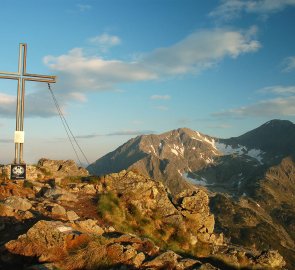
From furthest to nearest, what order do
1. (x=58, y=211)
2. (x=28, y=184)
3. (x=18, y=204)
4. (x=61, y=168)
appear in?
(x=61, y=168), (x=28, y=184), (x=58, y=211), (x=18, y=204)

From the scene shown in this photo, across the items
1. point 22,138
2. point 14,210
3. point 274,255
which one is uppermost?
point 22,138

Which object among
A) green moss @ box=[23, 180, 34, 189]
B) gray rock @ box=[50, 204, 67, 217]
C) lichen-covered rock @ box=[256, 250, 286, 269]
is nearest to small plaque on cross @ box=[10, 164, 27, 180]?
gray rock @ box=[50, 204, 67, 217]

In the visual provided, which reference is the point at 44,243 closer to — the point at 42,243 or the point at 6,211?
the point at 42,243

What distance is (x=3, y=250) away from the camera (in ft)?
52.7

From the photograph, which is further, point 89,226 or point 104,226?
point 104,226

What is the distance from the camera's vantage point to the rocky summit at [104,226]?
Result: 15.9 metres

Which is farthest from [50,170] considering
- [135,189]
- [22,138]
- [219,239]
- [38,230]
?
[38,230]

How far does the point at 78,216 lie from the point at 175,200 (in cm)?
1640

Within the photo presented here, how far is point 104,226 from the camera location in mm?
23109

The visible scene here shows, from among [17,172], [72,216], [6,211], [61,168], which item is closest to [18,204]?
[6,211]

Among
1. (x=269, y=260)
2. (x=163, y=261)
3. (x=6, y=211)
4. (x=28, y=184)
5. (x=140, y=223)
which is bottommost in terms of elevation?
(x=269, y=260)

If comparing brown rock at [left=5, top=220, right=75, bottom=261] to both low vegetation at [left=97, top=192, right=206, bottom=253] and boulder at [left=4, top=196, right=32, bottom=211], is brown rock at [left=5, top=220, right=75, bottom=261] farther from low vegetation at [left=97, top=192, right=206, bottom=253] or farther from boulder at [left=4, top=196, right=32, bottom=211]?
low vegetation at [left=97, top=192, right=206, bottom=253]

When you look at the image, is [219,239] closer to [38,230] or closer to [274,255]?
[274,255]

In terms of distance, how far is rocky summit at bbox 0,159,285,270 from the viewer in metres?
15.9
